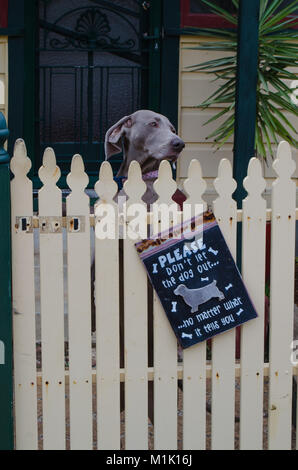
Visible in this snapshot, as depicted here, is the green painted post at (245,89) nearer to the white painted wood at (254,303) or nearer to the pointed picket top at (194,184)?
the white painted wood at (254,303)

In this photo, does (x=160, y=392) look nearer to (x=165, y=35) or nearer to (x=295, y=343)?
(x=295, y=343)

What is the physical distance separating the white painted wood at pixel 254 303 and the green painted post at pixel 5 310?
98 centimetres

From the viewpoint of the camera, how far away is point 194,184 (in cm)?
319

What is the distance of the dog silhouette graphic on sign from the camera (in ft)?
10.7

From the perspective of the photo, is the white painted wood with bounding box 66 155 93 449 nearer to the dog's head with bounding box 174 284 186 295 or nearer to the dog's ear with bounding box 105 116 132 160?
the dog's head with bounding box 174 284 186 295

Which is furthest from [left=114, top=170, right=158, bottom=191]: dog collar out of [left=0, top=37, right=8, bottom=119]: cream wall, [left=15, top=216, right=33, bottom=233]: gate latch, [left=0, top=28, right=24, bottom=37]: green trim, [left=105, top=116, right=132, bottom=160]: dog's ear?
[left=0, top=28, right=24, bottom=37]: green trim

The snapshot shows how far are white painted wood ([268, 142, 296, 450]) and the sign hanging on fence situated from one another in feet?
0.47

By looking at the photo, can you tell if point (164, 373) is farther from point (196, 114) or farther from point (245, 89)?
point (196, 114)

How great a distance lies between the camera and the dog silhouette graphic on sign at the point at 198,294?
325cm

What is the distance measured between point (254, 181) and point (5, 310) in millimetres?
1160

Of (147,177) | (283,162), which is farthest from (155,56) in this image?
(283,162)

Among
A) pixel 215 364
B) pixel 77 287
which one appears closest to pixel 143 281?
pixel 77 287

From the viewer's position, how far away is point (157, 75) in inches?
288
